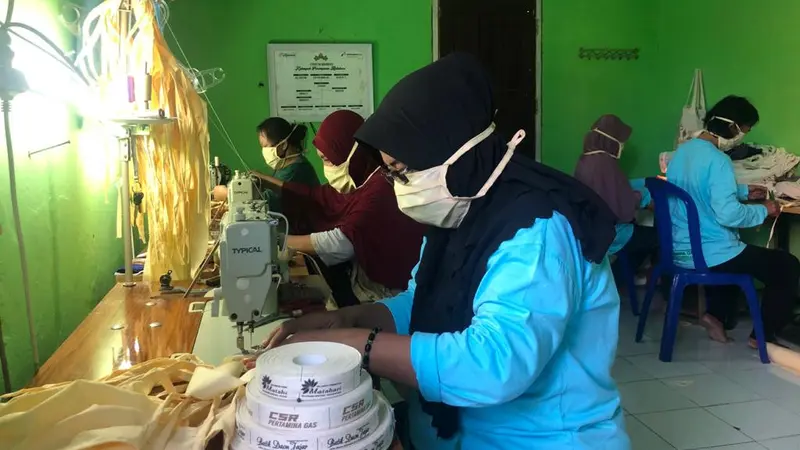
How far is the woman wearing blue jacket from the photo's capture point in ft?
11.4

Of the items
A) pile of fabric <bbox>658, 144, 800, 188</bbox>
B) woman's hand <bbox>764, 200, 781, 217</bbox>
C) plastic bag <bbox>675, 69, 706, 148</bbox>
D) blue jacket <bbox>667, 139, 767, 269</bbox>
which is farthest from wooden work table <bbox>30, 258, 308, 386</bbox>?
plastic bag <bbox>675, 69, 706, 148</bbox>

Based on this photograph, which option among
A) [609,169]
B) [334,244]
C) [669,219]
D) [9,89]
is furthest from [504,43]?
[9,89]

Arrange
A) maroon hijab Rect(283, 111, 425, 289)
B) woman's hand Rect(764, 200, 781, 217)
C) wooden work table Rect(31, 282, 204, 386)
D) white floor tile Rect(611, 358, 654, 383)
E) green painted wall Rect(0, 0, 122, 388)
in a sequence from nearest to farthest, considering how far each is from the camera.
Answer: wooden work table Rect(31, 282, 204, 386)
green painted wall Rect(0, 0, 122, 388)
maroon hijab Rect(283, 111, 425, 289)
white floor tile Rect(611, 358, 654, 383)
woman's hand Rect(764, 200, 781, 217)

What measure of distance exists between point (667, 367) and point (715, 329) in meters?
0.62

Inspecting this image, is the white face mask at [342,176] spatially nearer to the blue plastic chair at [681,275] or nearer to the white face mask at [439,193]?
the white face mask at [439,193]

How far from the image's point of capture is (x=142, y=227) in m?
2.29

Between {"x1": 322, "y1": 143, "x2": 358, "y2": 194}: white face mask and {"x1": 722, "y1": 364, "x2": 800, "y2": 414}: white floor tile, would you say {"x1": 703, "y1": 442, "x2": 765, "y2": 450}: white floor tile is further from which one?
{"x1": 322, "y1": 143, "x2": 358, "y2": 194}: white face mask

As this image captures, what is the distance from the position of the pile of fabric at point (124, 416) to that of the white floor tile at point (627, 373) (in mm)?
2686

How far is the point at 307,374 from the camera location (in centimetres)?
85

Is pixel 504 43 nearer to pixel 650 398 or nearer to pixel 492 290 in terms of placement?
pixel 650 398

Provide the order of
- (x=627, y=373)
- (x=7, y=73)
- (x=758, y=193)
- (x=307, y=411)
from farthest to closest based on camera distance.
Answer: (x=758, y=193), (x=627, y=373), (x=7, y=73), (x=307, y=411)

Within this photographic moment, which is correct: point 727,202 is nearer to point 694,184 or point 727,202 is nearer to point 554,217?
point 694,184

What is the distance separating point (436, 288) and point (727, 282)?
2.79 m

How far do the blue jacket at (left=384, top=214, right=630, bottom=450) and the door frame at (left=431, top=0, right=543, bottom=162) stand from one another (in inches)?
161
